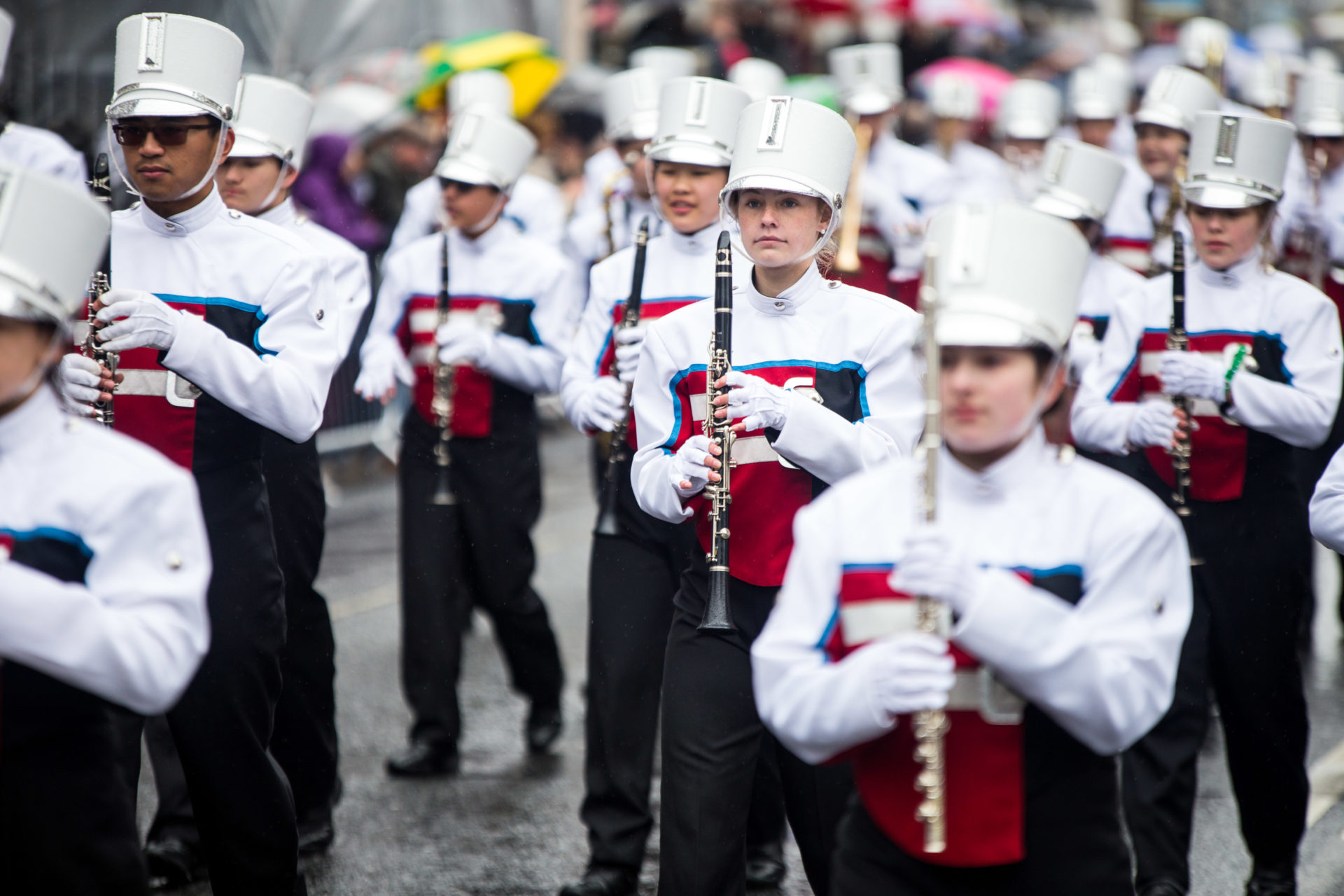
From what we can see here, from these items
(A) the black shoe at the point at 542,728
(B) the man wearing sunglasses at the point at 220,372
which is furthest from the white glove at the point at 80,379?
(A) the black shoe at the point at 542,728

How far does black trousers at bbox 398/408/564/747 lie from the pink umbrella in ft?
41.4

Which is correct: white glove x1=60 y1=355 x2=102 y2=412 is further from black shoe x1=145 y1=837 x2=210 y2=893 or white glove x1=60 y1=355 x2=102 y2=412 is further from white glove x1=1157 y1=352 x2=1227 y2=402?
white glove x1=1157 y1=352 x2=1227 y2=402

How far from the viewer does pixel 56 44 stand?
12281 mm

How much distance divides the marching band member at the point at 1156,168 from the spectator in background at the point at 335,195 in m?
5.84

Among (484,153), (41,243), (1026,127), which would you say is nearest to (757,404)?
(41,243)

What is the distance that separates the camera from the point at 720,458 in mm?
4434

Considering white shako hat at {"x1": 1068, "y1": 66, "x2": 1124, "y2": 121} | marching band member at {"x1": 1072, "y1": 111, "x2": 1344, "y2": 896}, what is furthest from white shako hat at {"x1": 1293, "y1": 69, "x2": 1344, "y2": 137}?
marching band member at {"x1": 1072, "y1": 111, "x2": 1344, "y2": 896}

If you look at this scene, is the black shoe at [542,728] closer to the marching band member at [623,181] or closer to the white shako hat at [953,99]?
the marching band member at [623,181]

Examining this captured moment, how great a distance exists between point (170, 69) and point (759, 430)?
6.66ft

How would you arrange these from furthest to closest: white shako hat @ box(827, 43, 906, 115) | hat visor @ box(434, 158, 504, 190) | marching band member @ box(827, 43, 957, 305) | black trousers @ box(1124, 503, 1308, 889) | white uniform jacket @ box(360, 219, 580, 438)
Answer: white shako hat @ box(827, 43, 906, 115) → marching band member @ box(827, 43, 957, 305) → hat visor @ box(434, 158, 504, 190) → white uniform jacket @ box(360, 219, 580, 438) → black trousers @ box(1124, 503, 1308, 889)

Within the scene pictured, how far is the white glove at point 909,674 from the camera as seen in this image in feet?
9.67

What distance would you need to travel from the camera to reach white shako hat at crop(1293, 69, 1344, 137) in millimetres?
9469

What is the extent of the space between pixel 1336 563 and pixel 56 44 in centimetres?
963

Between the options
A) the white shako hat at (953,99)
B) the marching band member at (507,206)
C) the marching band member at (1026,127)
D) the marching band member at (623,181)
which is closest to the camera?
the marching band member at (623,181)
